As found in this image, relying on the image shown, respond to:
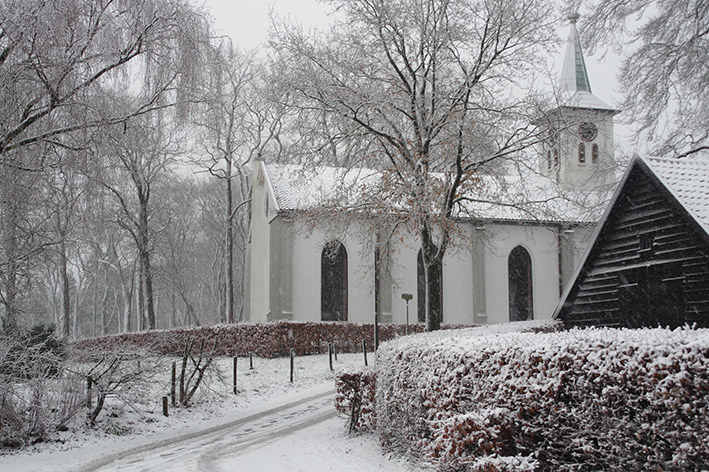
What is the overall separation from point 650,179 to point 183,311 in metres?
55.6

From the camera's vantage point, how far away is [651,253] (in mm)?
12211

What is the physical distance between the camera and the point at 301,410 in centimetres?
1484

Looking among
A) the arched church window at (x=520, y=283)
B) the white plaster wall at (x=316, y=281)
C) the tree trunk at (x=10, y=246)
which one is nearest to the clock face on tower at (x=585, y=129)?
the white plaster wall at (x=316, y=281)

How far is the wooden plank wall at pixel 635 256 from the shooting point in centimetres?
1136

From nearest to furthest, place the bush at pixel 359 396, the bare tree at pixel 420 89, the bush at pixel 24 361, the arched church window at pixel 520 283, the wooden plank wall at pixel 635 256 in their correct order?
the bush at pixel 24 361 → the wooden plank wall at pixel 635 256 → the bush at pixel 359 396 → the bare tree at pixel 420 89 → the arched church window at pixel 520 283

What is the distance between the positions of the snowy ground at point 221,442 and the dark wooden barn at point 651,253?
17.9 ft

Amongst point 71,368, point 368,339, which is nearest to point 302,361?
point 368,339

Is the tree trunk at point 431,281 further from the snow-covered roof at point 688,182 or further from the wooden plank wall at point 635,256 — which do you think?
the snow-covered roof at point 688,182

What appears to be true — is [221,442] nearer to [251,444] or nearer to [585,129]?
[251,444]

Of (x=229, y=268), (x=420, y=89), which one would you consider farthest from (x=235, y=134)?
(x=420, y=89)

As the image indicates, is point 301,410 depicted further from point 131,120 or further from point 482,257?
point 482,257

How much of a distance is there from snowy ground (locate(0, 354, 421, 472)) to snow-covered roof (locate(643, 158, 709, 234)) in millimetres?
6224

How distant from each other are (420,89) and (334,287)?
13922 millimetres

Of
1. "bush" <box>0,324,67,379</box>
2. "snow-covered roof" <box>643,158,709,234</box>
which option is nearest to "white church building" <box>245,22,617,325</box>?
"snow-covered roof" <box>643,158,709,234</box>
